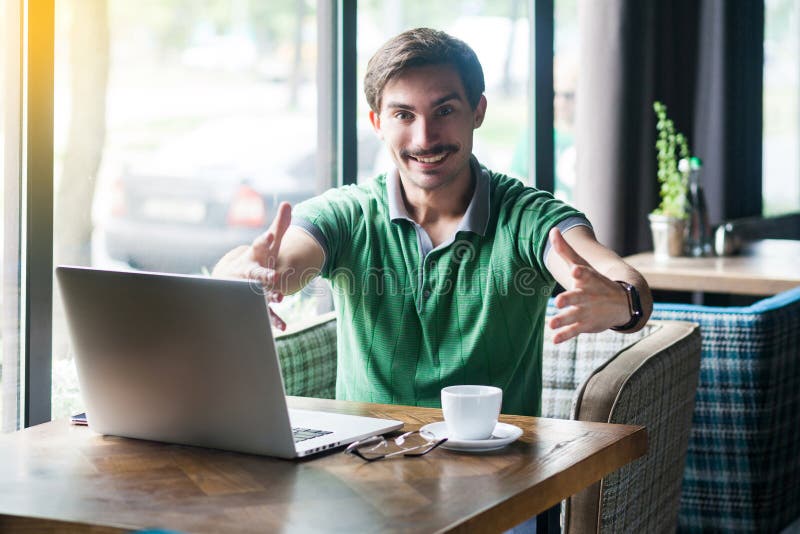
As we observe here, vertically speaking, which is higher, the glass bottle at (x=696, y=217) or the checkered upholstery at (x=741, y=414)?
the glass bottle at (x=696, y=217)

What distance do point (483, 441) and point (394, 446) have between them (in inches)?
5.4

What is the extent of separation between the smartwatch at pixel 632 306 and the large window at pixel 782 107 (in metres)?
6.00

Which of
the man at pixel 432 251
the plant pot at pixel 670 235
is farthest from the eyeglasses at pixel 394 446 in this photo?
the plant pot at pixel 670 235

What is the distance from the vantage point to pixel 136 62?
8.21ft

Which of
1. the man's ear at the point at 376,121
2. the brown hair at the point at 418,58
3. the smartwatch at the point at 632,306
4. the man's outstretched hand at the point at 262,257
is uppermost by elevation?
the brown hair at the point at 418,58

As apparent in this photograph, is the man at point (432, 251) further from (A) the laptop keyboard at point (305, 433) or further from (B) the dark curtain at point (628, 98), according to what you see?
(B) the dark curtain at point (628, 98)

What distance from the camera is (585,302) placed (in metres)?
1.73

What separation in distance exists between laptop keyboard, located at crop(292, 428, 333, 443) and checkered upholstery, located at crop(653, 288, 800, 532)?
51.9 inches

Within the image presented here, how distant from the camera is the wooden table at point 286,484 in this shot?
1.29 metres

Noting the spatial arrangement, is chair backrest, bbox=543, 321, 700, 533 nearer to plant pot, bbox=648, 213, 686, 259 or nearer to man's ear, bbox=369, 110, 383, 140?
man's ear, bbox=369, 110, 383, 140

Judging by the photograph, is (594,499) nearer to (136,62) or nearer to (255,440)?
(255,440)

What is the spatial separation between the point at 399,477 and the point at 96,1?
4.61 feet

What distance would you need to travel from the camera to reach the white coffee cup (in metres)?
1.59

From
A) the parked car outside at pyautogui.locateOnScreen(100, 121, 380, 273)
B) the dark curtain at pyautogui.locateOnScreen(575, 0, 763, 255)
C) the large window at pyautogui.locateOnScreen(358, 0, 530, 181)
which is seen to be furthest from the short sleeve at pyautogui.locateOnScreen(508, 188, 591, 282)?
the dark curtain at pyautogui.locateOnScreen(575, 0, 763, 255)
